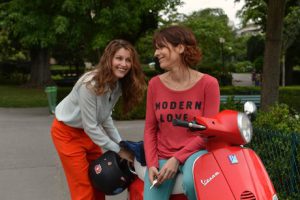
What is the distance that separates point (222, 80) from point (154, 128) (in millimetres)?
24249

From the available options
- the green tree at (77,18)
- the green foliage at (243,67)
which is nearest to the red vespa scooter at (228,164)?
the green tree at (77,18)

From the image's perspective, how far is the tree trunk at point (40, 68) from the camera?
94.8 feet

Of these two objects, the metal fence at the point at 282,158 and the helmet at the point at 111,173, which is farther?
the metal fence at the point at 282,158

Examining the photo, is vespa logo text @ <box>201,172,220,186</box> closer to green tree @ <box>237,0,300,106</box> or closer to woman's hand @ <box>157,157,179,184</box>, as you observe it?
woman's hand @ <box>157,157,179,184</box>

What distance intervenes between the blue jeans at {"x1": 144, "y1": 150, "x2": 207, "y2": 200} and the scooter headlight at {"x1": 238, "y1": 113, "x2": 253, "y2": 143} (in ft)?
0.85

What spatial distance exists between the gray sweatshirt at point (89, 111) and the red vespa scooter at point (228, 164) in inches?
34.6

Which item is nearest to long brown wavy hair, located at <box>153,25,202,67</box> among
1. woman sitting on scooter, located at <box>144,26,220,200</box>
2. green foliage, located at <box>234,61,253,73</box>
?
woman sitting on scooter, located at <box>144,26,220,200</box>

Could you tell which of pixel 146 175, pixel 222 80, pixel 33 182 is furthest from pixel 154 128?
pixel 222 80

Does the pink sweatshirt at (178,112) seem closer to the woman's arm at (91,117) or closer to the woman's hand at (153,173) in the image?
the woman's hand at (153,173)

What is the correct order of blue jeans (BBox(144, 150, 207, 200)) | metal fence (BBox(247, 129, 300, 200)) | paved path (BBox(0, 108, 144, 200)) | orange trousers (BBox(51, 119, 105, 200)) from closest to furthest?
blue jeans (BBox(144, 150, 207, 200))
orange trousers (BBox(51, 119, 105, 200))
metal fence (BBox(247, 129, 300, 200))
paved path (BBox(0, 108, 144, 200))

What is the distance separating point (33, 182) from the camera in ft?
20.4

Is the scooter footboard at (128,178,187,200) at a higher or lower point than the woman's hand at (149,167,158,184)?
lower

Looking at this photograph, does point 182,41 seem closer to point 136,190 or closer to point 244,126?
point 244,126

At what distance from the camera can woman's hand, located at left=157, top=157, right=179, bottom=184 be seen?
2596mm
